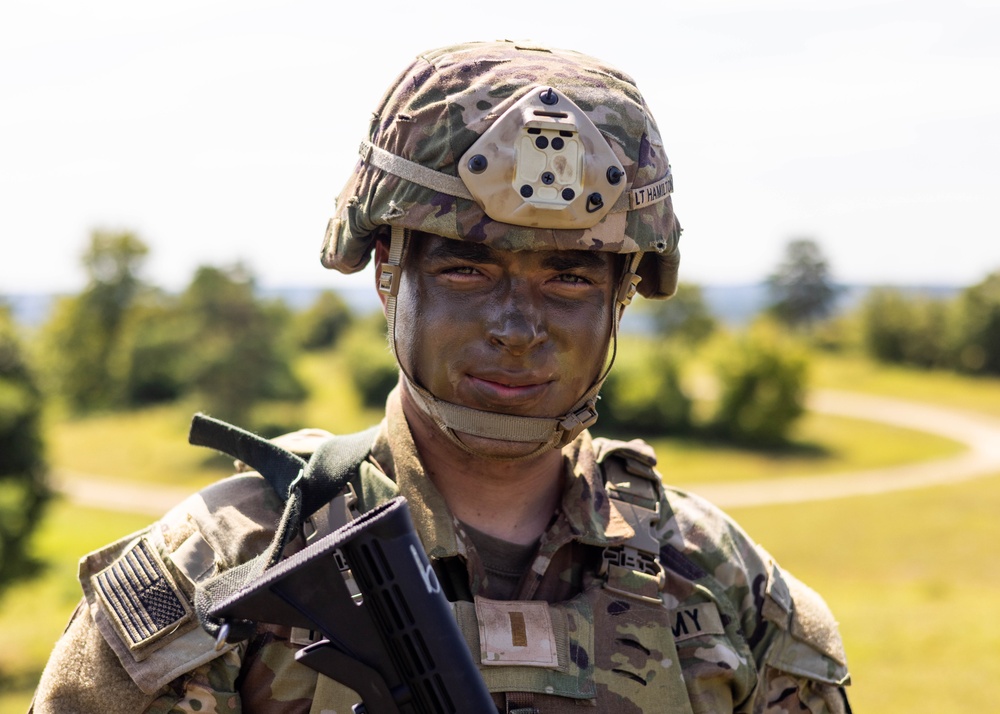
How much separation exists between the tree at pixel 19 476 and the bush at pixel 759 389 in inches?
1214

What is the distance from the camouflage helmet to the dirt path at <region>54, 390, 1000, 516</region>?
100ft

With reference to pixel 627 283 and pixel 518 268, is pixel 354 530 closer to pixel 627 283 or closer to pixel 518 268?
pixel 518 268

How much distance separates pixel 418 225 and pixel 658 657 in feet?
5.20

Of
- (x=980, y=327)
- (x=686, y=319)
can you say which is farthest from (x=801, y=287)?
(x=980, y=327)

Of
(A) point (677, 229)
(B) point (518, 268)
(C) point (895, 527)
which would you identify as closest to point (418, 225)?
(B) point (518, 268)

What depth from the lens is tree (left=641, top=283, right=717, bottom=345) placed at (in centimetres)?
6041

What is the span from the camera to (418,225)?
3.38 m

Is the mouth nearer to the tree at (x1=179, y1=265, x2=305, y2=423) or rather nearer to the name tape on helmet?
the name tape on helmet

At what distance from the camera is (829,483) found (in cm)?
3759

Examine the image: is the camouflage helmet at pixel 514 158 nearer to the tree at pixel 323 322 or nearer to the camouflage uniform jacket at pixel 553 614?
the camouflage uniform jacket at pixel 553 614

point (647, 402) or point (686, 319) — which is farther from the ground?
point (686, 319)

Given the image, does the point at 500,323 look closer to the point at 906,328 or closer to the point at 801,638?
the point at 801,638

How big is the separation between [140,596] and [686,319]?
195ft

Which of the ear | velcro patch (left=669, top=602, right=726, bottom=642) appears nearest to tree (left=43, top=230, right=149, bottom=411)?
the ear
